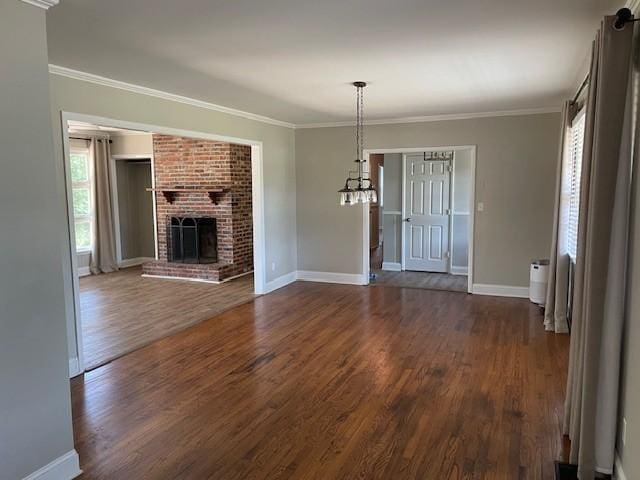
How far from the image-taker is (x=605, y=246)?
2.18 meters

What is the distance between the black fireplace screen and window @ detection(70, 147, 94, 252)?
1.55 m

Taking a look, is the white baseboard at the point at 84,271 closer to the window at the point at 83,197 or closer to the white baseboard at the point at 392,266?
the window at the point at 83,197

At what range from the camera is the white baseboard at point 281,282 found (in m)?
6.68

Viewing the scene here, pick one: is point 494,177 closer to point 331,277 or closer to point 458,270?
point 458,270

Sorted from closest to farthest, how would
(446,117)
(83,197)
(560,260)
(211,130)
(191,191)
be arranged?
(560,260) → (211,130) → (446,117) → (191,191) → (83,197)

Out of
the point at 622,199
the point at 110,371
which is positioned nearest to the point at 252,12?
the point at 622,199

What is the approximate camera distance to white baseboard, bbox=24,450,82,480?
7.52ft

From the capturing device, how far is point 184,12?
2.48m

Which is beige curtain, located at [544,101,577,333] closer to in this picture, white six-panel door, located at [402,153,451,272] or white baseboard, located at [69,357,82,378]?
white six-panel door, located at [402,153,451,272]

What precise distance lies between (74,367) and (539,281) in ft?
16.7

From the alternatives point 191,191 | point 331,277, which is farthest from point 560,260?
point 191,191

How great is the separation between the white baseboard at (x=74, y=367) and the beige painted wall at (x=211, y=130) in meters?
0.06

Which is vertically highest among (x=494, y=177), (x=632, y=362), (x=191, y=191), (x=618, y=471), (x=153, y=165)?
(x=153, y=165)

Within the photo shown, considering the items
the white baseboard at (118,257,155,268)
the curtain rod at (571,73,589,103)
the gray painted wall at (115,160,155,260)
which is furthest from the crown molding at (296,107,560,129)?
the white baseboard at (118,257,155,268)
